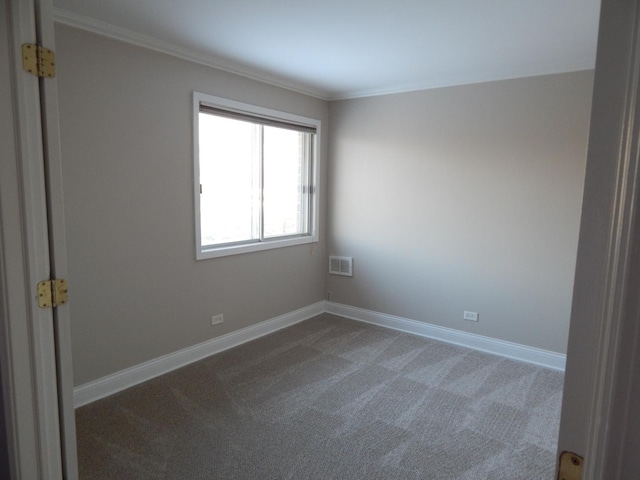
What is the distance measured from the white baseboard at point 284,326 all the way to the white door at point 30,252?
1683 mm

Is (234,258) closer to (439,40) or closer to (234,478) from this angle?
(234,478)

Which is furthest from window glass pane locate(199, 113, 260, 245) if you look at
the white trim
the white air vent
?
the white air vent

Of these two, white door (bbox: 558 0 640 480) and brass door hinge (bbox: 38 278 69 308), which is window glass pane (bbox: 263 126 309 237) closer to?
brass door hinge (bbox: 38 278 69 308)

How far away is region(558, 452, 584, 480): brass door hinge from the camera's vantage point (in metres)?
0.69

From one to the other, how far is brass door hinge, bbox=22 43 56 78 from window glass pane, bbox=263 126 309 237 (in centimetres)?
291

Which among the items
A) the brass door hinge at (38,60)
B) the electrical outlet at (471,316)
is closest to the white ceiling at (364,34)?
the brass door hinge at (38,60)

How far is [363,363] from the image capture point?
3.74m

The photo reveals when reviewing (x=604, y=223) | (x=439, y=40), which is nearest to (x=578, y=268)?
(x=604, y=223)

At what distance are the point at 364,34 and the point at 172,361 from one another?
9.79ft

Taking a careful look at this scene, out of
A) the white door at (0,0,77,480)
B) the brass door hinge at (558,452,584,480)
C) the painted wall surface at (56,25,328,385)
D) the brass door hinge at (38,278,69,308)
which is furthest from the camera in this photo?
the painted wall surface at (56,25,328,385)

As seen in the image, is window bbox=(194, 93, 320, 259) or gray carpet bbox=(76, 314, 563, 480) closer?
gray carpet bbox=(76, 314, 563, 480)

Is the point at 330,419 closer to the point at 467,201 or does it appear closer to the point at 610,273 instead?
the point at 467,201

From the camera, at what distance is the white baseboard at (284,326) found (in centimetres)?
308

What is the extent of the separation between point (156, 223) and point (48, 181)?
1.96 m
